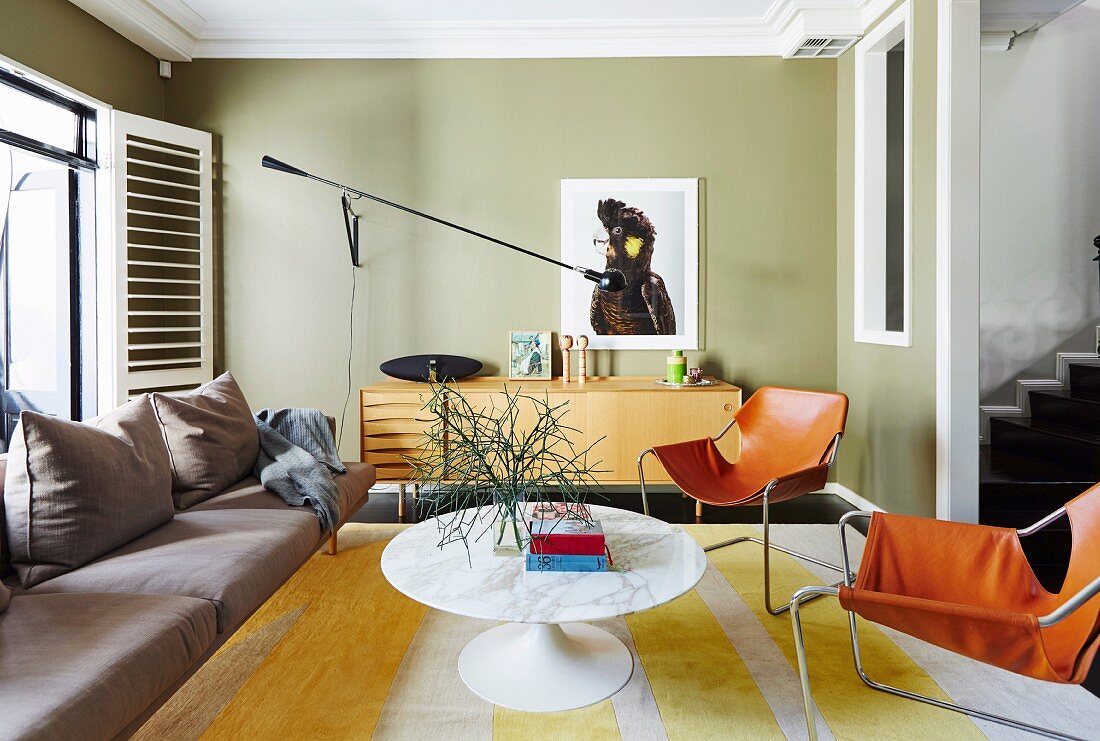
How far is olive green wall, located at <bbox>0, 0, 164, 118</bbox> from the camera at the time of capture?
312cm

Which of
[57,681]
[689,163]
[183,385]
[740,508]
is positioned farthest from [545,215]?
[57,681]

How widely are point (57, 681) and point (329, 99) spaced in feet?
12.2

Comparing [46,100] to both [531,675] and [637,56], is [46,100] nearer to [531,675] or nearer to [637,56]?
[637,56]

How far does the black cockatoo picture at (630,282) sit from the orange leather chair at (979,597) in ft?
7.89

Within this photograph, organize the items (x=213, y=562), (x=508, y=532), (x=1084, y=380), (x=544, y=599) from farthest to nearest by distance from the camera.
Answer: (x=1084, y=380) < (x=508, y=532) < (x=213, y=562) < (x=544, y=599)

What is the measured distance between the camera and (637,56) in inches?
164

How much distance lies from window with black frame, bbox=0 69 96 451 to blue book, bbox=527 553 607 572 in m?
2.83

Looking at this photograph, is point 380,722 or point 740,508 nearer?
point 380,722

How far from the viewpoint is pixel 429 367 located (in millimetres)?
3924

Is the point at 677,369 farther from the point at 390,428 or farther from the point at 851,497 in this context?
the point at 390,428

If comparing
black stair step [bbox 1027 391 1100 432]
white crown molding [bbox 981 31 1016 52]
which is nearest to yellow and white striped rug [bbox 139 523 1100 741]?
black stair step [bbox 1027 391 1100 432]

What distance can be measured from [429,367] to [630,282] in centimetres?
135

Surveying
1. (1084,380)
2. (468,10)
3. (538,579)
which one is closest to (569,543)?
(538,579)

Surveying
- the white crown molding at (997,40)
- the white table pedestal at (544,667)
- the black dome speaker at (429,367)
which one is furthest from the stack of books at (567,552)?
the white crown molding at (997,40)
